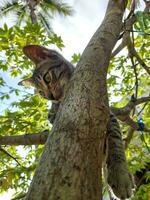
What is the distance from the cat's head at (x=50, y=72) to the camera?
81.0 inches

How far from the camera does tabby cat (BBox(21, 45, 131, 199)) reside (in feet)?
3.92

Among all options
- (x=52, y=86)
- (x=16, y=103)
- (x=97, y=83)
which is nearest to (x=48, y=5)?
(x=16, y=103)

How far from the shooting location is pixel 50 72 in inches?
85.0

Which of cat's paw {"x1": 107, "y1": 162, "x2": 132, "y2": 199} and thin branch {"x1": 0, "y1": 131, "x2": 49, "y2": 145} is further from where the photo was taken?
thin branch {"x1": 0, "y1": 131, "x2": 49, "y2": 145}

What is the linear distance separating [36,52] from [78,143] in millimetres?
1105

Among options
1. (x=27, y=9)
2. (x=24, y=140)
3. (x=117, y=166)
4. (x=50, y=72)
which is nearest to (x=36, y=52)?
(x=50, y=72)

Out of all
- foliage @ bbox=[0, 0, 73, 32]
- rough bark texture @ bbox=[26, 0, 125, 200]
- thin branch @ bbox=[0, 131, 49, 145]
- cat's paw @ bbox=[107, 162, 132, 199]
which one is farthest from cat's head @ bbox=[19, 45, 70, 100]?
foliage @ bbox=[0, 0, 73, 32]

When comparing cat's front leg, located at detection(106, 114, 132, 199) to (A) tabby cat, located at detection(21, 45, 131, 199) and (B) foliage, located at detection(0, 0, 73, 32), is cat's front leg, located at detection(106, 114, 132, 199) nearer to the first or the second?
(A) tabby cat, located at detection(21, 45, 131, 199)

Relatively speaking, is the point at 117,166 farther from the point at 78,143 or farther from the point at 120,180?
the point at 78,143

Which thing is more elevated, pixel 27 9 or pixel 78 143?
pixel 27 9

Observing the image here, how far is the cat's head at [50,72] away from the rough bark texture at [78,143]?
56 cm

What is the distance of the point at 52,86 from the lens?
2156 mm

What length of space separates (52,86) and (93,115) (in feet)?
3.52

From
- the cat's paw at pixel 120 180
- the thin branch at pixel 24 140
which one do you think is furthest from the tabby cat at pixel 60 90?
the thin branch at pixel 24 140
